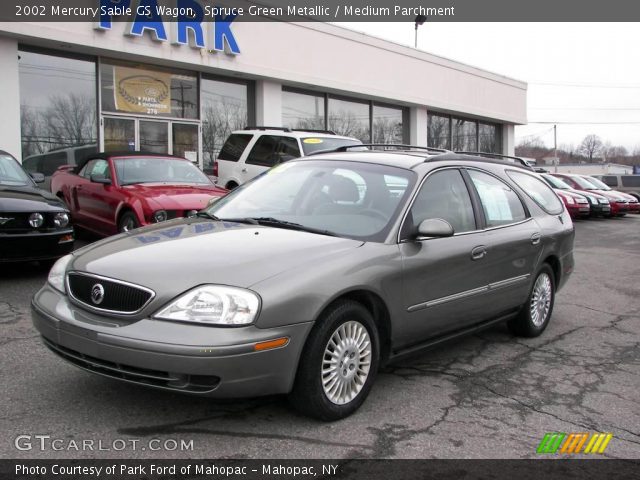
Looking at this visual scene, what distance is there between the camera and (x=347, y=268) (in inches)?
142

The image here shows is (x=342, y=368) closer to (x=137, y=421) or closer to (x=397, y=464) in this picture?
(x=397, y=464)

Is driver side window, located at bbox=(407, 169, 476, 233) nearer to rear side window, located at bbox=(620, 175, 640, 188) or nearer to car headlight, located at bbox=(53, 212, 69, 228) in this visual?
car headlight, located at bbox=(53, 212, 69, 228)

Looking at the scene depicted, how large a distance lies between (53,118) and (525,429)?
12.6 m

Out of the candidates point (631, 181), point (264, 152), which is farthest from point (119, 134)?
point (631, 181)

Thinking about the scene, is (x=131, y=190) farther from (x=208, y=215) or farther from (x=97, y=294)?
(x=97, y=294)

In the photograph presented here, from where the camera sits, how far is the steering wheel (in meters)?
4.15

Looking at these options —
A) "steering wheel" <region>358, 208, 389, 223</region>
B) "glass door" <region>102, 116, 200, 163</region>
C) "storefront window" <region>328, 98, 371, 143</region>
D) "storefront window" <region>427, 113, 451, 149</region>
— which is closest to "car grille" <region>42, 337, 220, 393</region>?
"steering wheel" <region>358, 208, 389, 223</region>

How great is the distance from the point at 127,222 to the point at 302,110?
1111 centimetres

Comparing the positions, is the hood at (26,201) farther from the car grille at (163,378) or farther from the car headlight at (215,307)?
the car headlight at (215,307)

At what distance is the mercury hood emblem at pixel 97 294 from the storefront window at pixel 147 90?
38.8 feet

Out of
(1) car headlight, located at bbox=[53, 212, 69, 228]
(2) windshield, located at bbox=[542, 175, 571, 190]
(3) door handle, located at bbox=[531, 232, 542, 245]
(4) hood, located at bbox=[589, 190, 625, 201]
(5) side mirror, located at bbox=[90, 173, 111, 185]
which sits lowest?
(3) door handle, located at bbox=[531, 232, 542, 245]

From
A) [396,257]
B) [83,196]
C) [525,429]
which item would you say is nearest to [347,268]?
[396,257]

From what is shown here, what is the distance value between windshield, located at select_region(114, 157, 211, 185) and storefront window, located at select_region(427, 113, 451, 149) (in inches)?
601

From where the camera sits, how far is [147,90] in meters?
14.9
